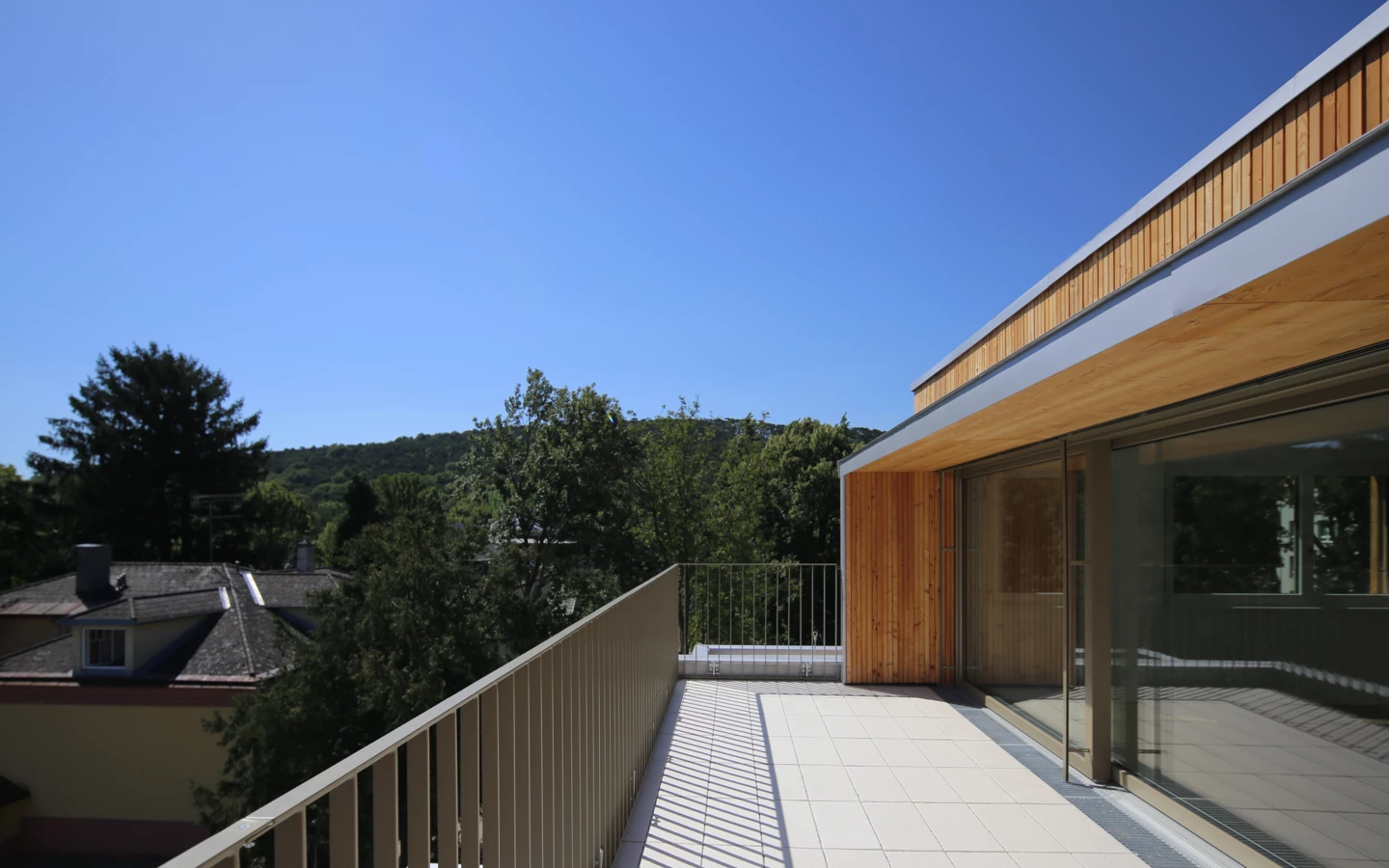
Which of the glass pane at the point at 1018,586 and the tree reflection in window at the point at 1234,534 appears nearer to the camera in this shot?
the tree reflection in window at the point at 1234,534

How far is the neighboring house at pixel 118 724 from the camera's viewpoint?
74.5ft

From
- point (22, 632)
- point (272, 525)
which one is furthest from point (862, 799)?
point (272, 525)

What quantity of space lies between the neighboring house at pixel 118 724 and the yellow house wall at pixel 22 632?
10.9 feet

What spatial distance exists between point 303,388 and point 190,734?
30.0 m

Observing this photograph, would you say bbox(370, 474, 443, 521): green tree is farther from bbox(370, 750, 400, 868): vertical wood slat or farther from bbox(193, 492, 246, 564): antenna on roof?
bbox(370, 750, 400, 868): vertical wood slat

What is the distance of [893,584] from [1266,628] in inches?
200

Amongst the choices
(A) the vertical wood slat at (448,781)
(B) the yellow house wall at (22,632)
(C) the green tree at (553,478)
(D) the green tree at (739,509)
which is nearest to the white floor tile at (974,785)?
(A) the vertical wood slat at (448,781)

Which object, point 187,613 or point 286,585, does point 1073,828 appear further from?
point 286,585

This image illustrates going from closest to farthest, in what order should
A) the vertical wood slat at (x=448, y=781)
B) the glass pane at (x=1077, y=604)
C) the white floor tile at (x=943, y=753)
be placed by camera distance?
1. the vertical wood slat at (x=448, y=781)
2. the glass pane at (x=1077, y=604)
3. the white floor tile at (x=943, y=753)

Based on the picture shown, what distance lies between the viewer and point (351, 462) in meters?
58.2

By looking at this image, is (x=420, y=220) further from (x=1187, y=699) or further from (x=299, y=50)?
(x=1187, y=699)

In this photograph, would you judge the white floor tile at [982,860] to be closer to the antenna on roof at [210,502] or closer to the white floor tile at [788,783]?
the white floor tile at [788,783]

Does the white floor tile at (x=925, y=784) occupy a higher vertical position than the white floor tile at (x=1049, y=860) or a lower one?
lower

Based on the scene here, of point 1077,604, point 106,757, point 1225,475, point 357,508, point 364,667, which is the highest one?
point 1225,475
